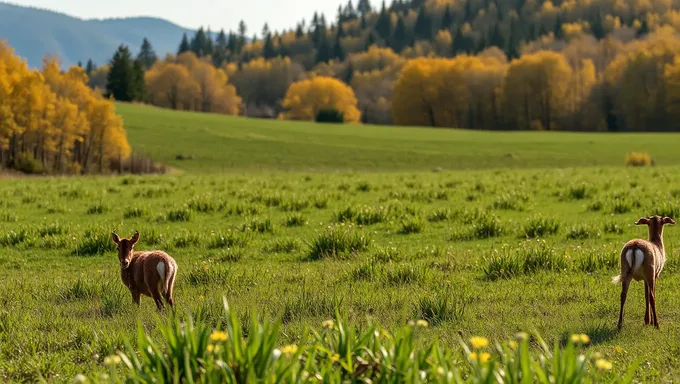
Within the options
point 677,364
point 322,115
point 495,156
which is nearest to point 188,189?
point 677,364

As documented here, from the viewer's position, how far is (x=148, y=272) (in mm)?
8078

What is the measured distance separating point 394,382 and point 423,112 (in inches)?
4817

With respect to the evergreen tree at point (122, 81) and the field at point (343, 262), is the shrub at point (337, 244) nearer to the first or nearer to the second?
the field at point (343, 262)

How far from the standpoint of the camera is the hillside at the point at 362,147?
62.8 meters

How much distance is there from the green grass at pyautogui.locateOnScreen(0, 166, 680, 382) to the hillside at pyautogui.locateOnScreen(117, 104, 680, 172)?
135 feet

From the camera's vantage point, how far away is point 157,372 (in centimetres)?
437

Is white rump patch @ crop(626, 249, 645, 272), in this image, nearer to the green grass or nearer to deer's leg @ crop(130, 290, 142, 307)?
the green grass

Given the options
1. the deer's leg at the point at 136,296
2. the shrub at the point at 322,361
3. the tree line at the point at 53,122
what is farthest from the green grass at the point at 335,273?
the tree line at the point at 53,122

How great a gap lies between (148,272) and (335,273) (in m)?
3.56

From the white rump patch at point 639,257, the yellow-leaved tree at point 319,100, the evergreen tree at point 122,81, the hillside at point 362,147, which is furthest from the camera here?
the yellow-leaved tree at point 319,100

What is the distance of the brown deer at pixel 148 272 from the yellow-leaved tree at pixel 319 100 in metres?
134

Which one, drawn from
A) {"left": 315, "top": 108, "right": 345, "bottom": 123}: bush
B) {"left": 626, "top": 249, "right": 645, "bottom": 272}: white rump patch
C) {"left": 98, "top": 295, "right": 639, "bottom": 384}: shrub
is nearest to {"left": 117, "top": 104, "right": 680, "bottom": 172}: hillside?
{"left": 315, "top": 108, "right": 345, "bottom": 123}: bush

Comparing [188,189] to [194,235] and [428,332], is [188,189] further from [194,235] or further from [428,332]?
[428,332]

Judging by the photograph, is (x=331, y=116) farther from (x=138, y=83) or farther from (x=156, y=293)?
(x=156, y=293)
